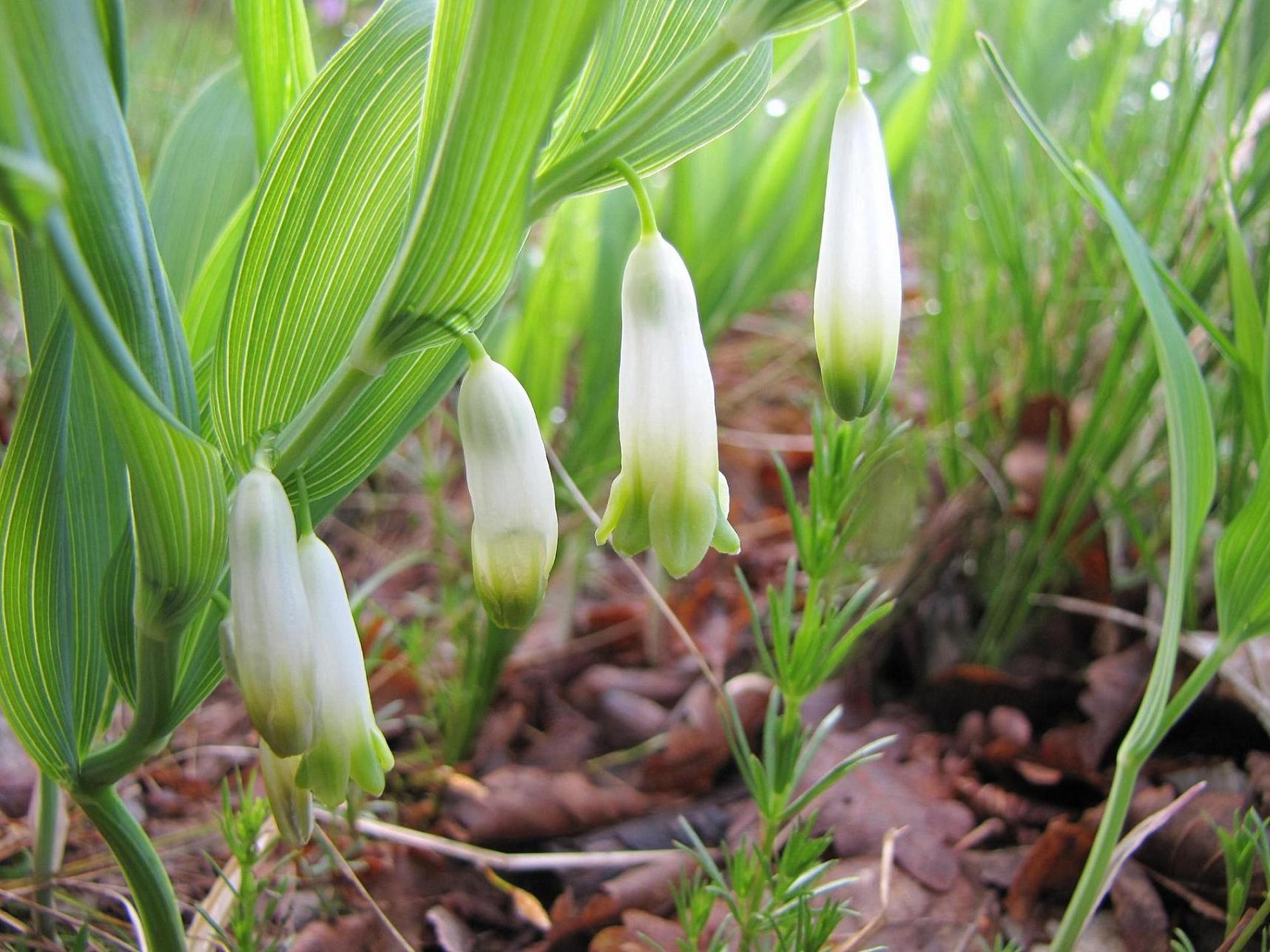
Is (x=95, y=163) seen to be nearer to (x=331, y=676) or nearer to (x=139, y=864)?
(x=331, y=676)

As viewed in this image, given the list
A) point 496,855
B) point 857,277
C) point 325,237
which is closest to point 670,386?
point 857,277

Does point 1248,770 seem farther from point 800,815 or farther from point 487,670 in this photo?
point 487,670

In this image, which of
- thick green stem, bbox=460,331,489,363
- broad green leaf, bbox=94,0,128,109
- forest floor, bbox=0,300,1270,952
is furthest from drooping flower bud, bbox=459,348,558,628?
forest floor, bbox=0,300,1270,952

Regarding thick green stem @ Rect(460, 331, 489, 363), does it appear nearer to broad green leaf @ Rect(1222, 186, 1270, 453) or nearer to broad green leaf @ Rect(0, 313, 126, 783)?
broad green leaf @ Rect(0, 313, 126, 783)

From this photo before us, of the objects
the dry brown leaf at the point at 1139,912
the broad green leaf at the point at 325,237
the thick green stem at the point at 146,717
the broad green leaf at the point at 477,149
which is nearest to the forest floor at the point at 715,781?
the dry brown leaf at the point at 1139,912

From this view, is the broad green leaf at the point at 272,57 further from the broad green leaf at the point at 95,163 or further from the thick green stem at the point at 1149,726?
the thick green stem at the point at 1149,726

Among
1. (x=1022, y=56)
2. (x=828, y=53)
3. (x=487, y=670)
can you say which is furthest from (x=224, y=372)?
(x=1022, y=56)
